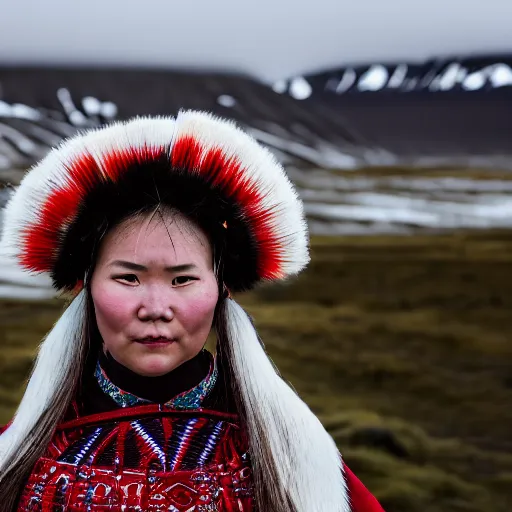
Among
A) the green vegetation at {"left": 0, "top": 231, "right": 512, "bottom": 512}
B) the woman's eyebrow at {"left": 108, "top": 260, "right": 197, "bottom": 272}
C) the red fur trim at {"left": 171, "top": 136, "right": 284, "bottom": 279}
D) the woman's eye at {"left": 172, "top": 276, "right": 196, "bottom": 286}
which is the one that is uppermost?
the red fur trim at {"left": 171, "top": 136, "right": 284, "bottom": 279}

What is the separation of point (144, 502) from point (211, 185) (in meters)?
0.35

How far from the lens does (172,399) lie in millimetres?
899

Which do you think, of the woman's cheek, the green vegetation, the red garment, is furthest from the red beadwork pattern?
the green vegetation

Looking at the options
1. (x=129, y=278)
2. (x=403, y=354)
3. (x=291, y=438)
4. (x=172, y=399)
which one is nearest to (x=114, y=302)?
(x=129, y=278)

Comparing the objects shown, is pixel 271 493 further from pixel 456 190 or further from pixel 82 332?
pixel 456 190

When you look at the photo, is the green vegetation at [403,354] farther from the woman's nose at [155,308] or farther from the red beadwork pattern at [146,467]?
the woman's nose at [155,308]

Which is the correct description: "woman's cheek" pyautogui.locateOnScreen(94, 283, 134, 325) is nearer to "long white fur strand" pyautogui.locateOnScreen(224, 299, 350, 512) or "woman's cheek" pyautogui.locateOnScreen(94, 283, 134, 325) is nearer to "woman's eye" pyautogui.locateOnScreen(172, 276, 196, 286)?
"woman's eye" pyautogui.locateOnScreen(172, 276, 196, 286)

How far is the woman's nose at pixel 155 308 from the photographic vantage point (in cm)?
84

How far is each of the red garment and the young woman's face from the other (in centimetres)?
7

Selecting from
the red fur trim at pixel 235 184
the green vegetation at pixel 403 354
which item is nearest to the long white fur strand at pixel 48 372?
the red fur trim at pixel 235 184

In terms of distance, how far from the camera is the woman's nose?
84 centimetres

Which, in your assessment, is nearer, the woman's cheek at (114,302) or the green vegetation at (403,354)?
the woman's cheek at (114,302)

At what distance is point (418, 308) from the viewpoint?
10.3ft

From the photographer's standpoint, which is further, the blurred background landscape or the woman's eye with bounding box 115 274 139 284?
the blurred background landscape
